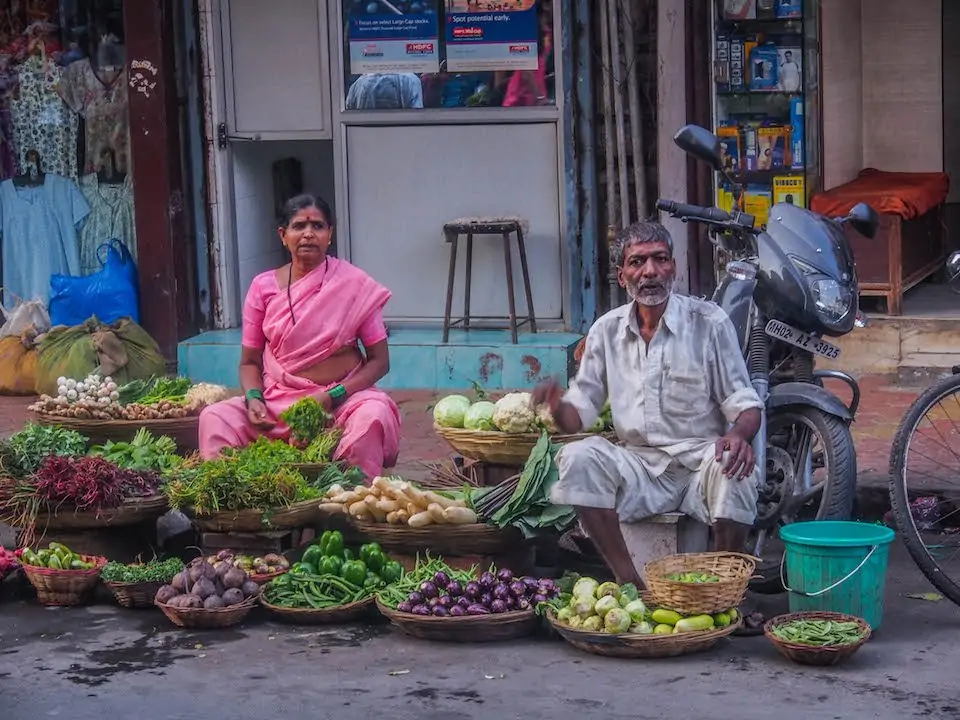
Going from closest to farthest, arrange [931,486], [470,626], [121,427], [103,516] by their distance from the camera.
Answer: [470,626], [103,516], [931,486], [121,427]

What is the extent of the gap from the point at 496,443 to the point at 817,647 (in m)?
1.78

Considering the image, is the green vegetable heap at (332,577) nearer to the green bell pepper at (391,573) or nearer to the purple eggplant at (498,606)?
the green bell pepper at (391,573)

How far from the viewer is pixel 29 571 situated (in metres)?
6.27

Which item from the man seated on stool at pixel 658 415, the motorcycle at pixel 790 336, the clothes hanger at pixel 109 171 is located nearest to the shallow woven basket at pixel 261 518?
the man seated on stool at pixel 658 415

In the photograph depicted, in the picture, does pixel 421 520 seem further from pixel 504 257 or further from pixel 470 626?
pixel 504 257

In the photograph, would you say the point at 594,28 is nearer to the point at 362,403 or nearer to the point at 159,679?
the point at 362,403

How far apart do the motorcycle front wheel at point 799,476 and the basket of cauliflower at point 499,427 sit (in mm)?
767

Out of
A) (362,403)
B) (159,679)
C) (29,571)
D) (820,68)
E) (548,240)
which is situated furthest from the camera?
(548,240)

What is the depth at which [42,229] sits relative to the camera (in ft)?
34.8

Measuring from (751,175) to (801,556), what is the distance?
4.14 meters

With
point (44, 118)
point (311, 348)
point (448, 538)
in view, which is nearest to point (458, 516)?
point (448, 538)

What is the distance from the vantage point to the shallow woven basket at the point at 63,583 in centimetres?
622

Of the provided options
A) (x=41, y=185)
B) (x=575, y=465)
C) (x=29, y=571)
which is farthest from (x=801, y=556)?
(x=41, y=185)

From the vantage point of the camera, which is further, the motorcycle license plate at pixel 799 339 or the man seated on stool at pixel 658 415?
the motorcycle license plate at pixel 799 339
